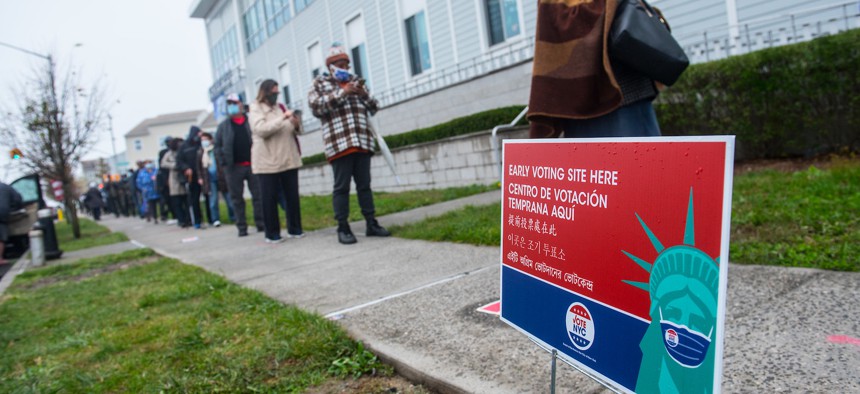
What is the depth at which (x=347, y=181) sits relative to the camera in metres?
6.13

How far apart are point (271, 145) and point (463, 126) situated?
501 centimetres

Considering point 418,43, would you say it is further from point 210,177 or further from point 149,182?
point 149,182

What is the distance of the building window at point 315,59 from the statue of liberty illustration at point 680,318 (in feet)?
74.6

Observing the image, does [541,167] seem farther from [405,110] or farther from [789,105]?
[405,110]

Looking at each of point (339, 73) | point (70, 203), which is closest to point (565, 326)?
point (339, 73)

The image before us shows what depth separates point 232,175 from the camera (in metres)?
9.22

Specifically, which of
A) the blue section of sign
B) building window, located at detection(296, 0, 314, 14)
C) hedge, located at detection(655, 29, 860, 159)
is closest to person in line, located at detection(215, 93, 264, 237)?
hedge, located at detection(655, 29, 860, 159)

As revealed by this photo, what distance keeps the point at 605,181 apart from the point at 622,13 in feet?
4.14

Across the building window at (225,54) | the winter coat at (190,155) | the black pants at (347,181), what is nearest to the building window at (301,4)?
the building window at (225,54)

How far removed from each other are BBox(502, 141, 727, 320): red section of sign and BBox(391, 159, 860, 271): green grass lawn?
2.03 m

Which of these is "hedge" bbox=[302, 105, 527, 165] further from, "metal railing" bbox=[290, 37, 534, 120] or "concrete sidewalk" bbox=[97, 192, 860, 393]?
"concrete sidewalk" bbox=[97, 192, 860, 393]

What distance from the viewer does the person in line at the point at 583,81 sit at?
2682 millimetres

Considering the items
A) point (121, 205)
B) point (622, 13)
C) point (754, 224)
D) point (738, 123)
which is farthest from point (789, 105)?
point (121, 205)

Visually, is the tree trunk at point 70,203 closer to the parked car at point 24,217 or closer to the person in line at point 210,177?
the parked car at point 24,217
